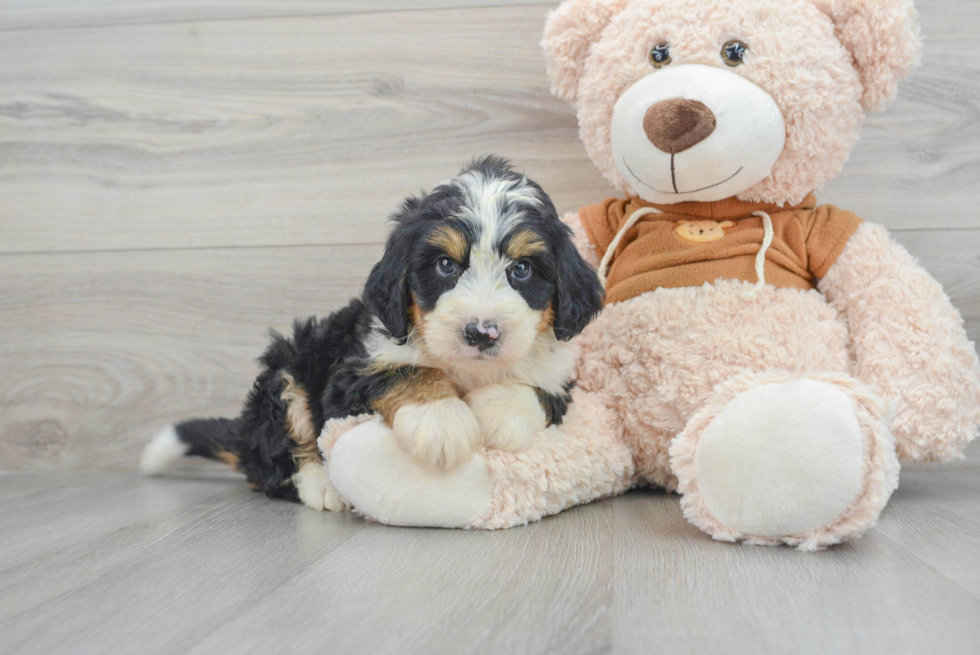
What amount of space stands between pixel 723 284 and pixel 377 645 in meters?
1.13

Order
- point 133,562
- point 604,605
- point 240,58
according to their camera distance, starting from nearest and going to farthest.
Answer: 1. point 604,605
2. point 133,562
3. point 240,58

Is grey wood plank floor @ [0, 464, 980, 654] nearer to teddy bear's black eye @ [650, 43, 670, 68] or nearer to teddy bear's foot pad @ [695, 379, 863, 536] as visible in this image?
teddy bear's foot pad @ [695, 379, 863, 536]

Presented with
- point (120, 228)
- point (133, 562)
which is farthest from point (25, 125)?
point (133, 562)

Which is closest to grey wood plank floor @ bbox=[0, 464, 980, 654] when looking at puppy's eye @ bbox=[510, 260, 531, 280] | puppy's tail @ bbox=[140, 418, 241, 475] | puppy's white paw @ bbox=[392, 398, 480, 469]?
puppy's white paw @ bbox=[392, 398, 480, 469]

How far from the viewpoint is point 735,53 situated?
5.70 feet

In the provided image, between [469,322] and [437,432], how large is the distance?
23 centimetres

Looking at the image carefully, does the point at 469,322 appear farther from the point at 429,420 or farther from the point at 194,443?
the point at 194,443

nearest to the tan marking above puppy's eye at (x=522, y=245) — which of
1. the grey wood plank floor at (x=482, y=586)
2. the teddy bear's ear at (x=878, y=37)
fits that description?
the grey wood plank floor at (x=482, y=586)

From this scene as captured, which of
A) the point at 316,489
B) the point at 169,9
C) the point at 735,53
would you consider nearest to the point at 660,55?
the point at 735,53

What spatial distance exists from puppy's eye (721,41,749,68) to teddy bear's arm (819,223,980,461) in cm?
50

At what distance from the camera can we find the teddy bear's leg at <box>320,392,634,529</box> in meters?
1.59

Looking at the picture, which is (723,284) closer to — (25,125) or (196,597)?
(196,597)

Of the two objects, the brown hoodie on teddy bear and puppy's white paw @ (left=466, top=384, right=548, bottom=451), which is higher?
the brown hoodie on teddy bear

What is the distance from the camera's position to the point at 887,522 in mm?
1648
